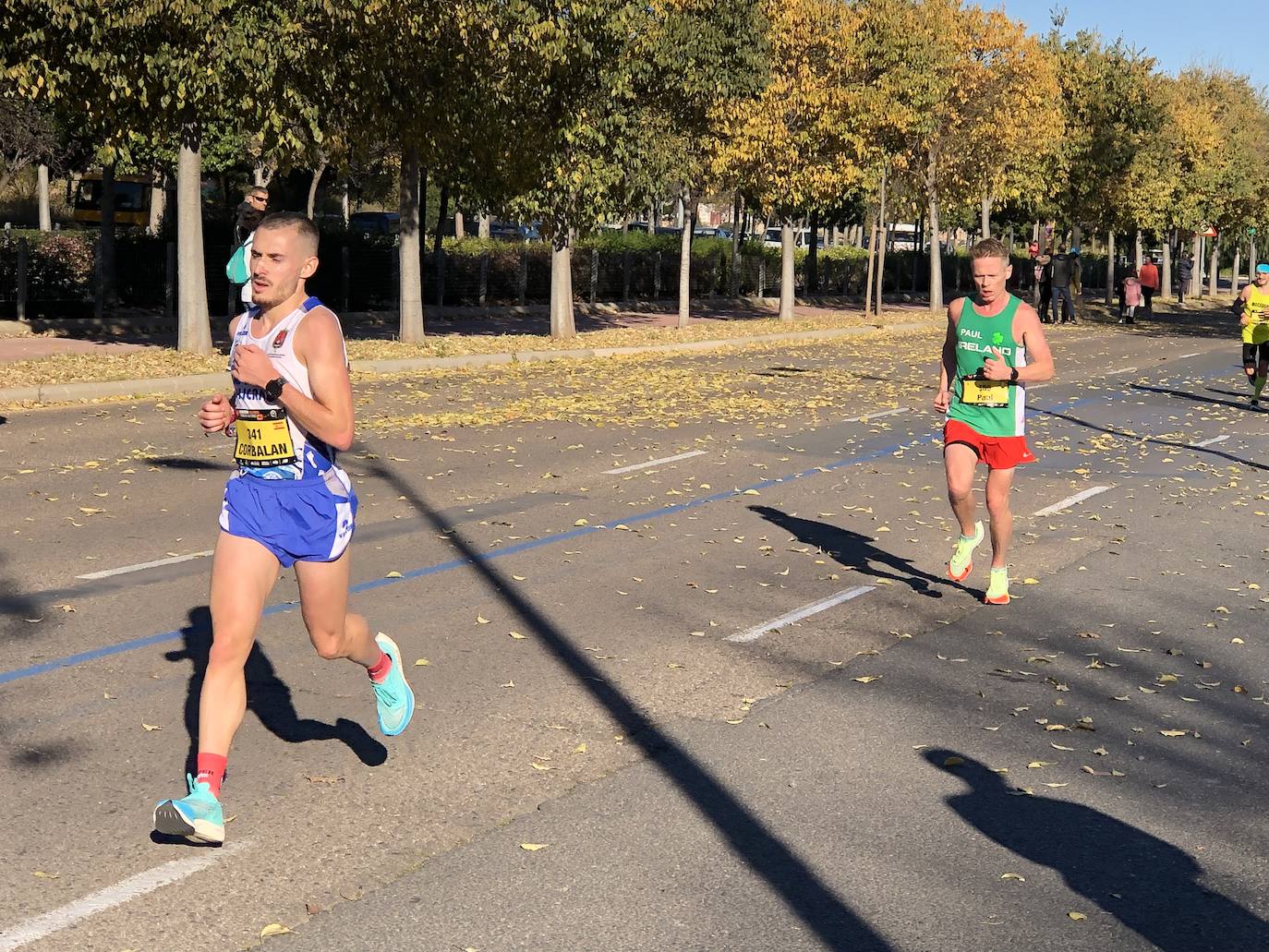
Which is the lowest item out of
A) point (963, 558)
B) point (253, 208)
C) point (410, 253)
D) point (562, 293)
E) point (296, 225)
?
point (963, 558)

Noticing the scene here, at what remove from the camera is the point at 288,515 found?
16.3 feet

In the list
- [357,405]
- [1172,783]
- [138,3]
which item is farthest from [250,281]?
[138,3]

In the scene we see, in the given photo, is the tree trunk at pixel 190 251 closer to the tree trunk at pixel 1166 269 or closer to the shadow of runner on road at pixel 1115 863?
the shadow of runner on road at pixel 1115 863

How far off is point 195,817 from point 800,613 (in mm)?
4249

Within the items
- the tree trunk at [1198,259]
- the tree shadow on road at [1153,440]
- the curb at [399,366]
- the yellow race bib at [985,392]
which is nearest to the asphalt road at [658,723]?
the yellow race bib at [985,392]

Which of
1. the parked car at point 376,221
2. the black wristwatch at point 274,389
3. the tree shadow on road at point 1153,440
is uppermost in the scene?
the parked car at point 376,221

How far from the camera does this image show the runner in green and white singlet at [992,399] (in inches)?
337

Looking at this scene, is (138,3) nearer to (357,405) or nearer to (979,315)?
(357,405)

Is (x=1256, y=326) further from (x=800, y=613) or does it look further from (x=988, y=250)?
(x=800, y=613)

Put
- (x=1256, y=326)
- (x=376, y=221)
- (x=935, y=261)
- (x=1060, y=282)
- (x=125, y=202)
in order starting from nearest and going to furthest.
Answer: (x=1256, y=326) < (x=1060, y=282) < (x=935, y=261) < (x=125, y=202) < (x=376, y=221)

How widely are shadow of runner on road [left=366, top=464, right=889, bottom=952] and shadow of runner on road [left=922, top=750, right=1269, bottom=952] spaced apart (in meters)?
0.73

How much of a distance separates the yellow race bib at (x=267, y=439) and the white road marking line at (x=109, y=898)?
3.86 feet

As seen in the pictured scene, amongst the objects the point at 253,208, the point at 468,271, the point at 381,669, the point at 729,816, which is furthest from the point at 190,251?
the point at 729,816

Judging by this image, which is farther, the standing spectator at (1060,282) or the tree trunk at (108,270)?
the standing spectator at (1060,282)
